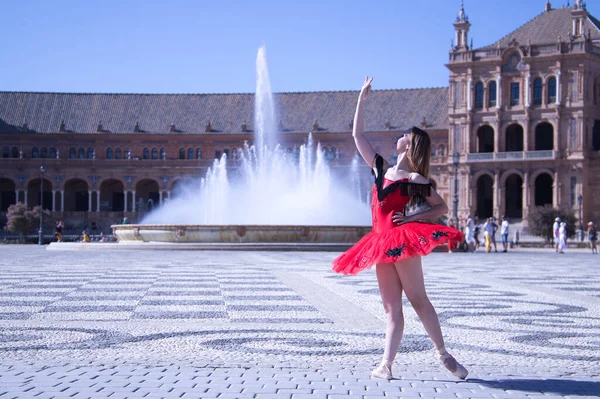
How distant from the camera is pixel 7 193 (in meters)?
87.6

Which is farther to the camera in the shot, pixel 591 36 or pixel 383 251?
pixel 591 36

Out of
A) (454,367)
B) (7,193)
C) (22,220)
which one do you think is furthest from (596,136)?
(454,367)

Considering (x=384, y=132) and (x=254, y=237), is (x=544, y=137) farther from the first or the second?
(x=254, y=237)

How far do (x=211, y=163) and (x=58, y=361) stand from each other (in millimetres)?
81190

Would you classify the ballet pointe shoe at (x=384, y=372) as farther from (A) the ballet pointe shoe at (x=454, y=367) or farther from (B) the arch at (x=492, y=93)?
A: (B) the arch at (x=492, y=93)

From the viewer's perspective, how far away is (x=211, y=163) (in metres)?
87.6

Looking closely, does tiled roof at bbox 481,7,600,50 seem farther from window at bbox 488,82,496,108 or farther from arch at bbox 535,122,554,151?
arch at bbox 535,122,554,151

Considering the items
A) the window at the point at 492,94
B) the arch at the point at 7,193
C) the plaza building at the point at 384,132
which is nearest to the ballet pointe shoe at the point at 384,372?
the plaza building at the point at 384,132

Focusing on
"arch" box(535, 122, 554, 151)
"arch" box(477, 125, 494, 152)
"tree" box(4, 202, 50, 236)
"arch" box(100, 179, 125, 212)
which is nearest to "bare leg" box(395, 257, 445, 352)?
"tree" box(4, 202, 50, 236)

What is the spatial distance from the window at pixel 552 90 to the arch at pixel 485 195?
9057 mm

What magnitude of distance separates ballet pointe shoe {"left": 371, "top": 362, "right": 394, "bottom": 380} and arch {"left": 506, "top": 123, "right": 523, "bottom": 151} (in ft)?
241

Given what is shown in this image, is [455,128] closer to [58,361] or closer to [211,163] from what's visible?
[211,163]

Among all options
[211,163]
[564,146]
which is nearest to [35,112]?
[211,163]

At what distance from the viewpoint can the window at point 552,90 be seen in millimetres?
72938
